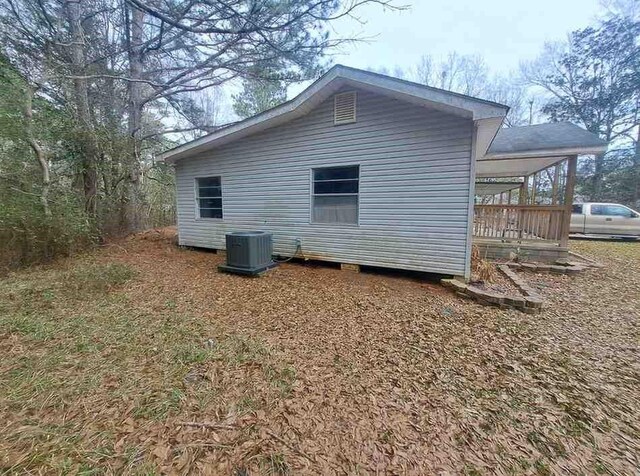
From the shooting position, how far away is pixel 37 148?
552 centimetres

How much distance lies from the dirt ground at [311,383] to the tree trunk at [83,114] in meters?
4.26

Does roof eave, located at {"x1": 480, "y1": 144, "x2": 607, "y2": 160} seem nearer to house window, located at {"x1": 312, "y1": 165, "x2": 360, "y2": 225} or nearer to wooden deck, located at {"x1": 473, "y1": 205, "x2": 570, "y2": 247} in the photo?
wooden deck, located at {"x1": 473, "y1": 205, "x2": 570, "y2": 247}

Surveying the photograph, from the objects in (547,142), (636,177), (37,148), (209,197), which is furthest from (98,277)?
(636,177)

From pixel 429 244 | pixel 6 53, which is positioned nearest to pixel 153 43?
pixel 6 53

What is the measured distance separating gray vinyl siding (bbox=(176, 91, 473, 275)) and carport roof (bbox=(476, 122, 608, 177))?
116 inches

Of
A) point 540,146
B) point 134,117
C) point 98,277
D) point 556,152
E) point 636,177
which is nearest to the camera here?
point 98,277

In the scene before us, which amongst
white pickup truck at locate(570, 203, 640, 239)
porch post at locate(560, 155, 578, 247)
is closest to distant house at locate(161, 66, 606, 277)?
porch post at locate(560, 155, 578, 247)

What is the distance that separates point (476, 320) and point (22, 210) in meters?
8.21

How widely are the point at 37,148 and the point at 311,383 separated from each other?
23.8 ft

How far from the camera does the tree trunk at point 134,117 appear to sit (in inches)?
340

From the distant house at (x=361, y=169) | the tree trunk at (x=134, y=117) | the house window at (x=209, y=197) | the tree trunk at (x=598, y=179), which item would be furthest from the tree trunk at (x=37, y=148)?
the tree trunk at (x=598, y=179)

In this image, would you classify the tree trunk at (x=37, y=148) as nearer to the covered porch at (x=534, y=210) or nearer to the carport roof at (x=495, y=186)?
the covered porch at (x=534, y=210)

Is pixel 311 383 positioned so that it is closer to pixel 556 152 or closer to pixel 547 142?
pixel 556 152

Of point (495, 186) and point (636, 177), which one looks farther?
point (636, 177)
